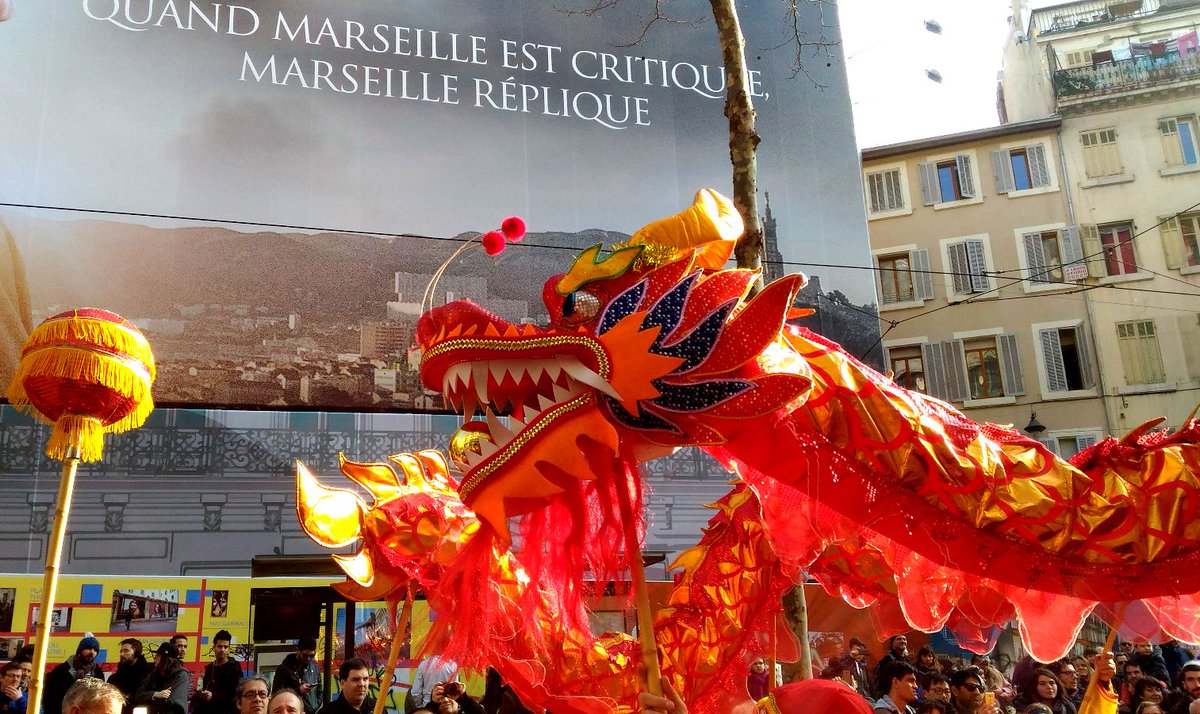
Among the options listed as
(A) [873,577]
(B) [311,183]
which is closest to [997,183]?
(B) [311,183]

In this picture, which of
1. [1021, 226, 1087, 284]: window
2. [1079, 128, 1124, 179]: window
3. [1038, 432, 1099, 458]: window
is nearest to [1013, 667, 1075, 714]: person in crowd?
[1038, 432, 1099, 458]: window

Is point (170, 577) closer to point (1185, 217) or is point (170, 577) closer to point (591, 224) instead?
point (591, 224)

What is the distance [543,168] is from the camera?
1348cm

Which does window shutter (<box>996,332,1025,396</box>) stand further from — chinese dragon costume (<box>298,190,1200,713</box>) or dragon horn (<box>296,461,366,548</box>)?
dragon horn (<box>296,461,366,548</box>)

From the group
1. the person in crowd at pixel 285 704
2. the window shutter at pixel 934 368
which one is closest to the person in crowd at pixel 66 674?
the person in crowd at pixel 285 704

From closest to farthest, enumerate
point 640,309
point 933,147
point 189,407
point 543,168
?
point 640,309 < point 189,407 < point 543,168 < point 933,147

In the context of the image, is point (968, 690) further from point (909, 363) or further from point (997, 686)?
point (909, 363)

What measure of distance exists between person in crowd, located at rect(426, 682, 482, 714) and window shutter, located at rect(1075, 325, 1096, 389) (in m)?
15.8

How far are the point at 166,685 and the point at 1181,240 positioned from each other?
773 inches

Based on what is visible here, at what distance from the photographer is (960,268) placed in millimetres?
20266

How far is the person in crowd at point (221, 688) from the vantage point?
6777 mm

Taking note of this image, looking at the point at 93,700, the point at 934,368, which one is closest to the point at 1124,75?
the point at 934,368

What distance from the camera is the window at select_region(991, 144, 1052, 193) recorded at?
2034cm

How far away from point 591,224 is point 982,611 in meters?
10.8
